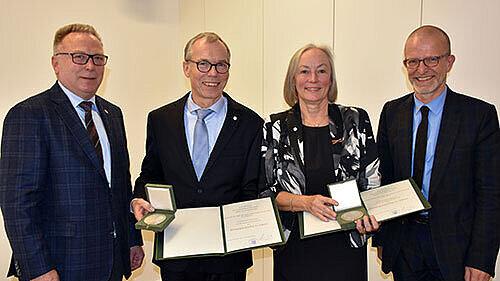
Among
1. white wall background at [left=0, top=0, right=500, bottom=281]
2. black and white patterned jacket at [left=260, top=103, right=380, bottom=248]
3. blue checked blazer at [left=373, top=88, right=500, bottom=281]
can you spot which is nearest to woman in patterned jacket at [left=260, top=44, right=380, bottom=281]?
black and white patterned jacket at [left=260, top=103, right=380, bottom=248]

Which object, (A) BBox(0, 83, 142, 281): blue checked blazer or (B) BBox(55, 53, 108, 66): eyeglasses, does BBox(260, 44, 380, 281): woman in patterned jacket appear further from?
(B) BBox(55, 53, 108, 66): eyeglasses

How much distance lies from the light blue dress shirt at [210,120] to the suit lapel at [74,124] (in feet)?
1.54

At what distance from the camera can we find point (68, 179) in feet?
6.16

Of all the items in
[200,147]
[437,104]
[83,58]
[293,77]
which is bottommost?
[200,147]

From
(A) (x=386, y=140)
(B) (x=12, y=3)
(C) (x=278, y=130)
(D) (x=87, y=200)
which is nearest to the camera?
(D) (x=87, y=200)

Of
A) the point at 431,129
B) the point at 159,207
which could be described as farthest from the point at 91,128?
the point at 431,129

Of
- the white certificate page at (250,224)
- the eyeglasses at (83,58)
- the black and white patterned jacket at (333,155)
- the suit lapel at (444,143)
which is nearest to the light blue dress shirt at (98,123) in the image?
the eyeglasses at (83,58)

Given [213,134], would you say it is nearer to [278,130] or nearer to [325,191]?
[278,130]

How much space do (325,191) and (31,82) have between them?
277 centimetres

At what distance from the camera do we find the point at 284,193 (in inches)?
79.4

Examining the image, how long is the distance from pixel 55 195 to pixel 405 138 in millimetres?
1760

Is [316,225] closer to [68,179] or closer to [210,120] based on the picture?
[210,120]

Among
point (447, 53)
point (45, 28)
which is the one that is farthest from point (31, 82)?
point (447, 53)

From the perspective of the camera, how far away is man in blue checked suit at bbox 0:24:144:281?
1795mm
